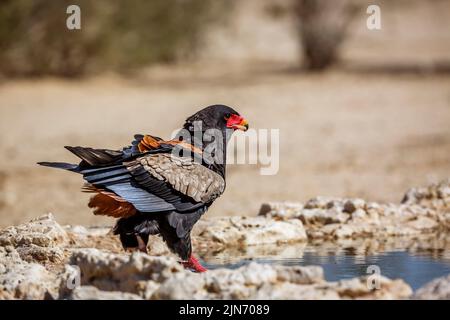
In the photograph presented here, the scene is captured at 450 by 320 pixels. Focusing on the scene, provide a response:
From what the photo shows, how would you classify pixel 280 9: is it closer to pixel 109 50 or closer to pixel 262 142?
pixel 109 50

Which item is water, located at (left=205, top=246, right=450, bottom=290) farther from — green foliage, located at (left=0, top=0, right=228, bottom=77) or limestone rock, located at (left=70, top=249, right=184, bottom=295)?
green foliage, located at (left=0, top=0, right=228, bottom=77)

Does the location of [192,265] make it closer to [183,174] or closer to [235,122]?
[183,174]

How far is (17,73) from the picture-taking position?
20.0 meters

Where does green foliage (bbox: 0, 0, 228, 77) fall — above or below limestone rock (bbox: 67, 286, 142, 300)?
above

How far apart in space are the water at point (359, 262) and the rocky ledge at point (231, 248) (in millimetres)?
255

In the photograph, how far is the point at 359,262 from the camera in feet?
18.4

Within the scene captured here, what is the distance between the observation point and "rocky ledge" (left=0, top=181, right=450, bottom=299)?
4.14 metres

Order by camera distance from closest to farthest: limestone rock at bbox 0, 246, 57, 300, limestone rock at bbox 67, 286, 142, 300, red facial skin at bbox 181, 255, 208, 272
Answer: limestone rock at bbox 67, 286, 142, 300 < limestone rock at bbox 0, 246, 57, 300 < red facial skin at bbox 181, 255, 208, 272

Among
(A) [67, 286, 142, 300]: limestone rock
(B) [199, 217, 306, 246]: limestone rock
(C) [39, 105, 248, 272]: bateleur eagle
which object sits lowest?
(A) [67, 286, 142, 300]: limestone rock

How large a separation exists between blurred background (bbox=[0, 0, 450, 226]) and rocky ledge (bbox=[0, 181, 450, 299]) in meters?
2.16

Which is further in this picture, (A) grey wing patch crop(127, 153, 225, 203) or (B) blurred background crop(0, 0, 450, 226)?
(B) blurred background crop(0, 0, 450, 226)

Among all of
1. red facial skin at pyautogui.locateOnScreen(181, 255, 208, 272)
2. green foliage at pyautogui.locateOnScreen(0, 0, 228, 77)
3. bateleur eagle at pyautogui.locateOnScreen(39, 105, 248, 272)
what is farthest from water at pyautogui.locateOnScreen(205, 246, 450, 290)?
green foliage at pyautogui.locateOnScreen(0, 0, 228, 77)

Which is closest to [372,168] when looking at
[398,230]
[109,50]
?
[398,230]

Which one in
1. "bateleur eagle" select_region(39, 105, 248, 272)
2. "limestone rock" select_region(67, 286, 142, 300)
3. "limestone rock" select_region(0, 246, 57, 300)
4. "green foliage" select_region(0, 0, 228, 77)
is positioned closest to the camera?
"limestone rock" select_region(67, 286, 142, 300)
